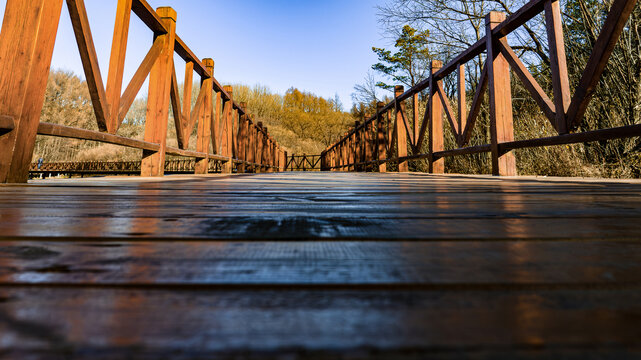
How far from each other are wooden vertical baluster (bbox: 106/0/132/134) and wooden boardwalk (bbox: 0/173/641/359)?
1.63 m

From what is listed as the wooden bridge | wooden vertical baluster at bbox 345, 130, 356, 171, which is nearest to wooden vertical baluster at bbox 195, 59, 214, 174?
the wooden bridge

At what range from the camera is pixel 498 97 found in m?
2.52

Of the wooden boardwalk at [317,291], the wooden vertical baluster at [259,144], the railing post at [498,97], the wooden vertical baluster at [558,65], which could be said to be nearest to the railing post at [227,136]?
the wooden vertical baluster at [259,144]

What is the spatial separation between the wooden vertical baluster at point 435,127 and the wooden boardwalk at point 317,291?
3.21 meters

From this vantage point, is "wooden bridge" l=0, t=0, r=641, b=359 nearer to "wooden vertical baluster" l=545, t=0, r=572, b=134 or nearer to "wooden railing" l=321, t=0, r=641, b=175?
"wooden railing" l=321, t=0, r=641, b=175

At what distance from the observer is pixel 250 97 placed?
80.9ft

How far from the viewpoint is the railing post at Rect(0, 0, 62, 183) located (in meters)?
1.22

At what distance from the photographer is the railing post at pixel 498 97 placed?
95.8 inches

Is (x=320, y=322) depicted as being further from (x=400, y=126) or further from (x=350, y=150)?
(x=350, y=150)

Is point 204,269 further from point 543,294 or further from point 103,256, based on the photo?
point 543,294

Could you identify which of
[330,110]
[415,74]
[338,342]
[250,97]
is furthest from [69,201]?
[330,110]

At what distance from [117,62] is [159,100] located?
63cm

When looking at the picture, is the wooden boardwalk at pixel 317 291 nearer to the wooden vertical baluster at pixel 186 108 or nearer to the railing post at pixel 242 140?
the wooden vertical baluster at pixel 186 108

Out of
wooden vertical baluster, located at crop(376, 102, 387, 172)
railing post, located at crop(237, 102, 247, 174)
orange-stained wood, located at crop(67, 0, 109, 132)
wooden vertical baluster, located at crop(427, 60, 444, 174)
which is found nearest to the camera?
orange-stained wood, located at crop(67, 0, 109, 132)
